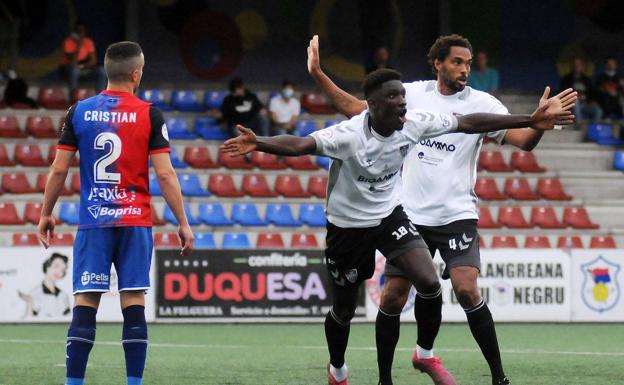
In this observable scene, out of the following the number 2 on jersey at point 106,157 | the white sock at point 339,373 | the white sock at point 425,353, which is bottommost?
the white sock at point 339,373

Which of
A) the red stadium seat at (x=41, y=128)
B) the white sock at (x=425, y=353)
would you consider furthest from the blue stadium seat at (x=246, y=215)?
the white sock at (x=425, y=353)

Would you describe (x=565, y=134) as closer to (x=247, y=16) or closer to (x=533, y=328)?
(x=247, y=16)

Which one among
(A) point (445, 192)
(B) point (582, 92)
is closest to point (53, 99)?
(B) point (582, 92)

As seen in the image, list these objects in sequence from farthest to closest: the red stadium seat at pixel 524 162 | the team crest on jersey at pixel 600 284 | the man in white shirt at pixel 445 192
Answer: the red stadium seat at pixel 524 162 → the team crest on jersey at pixel 600 284 → the man in white shirt at pixel 445 192

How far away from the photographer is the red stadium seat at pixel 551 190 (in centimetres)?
2133

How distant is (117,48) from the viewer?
6.93 m

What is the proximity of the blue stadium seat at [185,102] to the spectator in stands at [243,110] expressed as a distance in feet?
6.47

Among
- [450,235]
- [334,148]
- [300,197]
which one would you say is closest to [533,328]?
[300,197]

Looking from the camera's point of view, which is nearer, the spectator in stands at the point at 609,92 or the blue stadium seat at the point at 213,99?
the blue stadium seat at the point at 213,99


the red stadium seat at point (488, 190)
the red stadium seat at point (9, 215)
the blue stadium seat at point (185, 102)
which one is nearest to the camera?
the red stadium seat at point (9, 215)

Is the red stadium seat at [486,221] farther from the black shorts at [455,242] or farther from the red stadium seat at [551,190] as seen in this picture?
the black shorts at [455,242]

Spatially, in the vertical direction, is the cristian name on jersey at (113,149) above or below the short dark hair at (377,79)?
below

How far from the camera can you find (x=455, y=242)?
26.5 feet

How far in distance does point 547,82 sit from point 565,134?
2.99 metres
